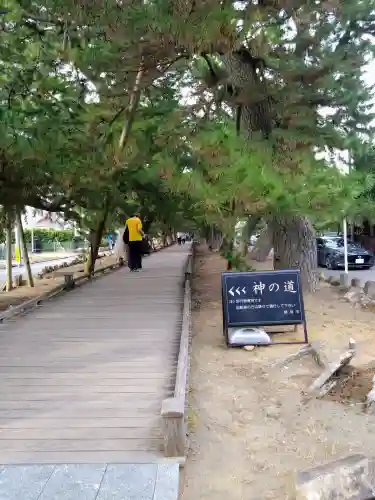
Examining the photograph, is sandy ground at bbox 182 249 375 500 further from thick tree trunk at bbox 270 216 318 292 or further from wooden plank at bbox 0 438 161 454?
thick tree trunk at bbox 270 216 318 292

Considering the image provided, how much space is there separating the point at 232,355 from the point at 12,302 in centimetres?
828

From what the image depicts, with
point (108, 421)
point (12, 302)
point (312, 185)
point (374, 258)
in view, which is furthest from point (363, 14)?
point (374, 258)

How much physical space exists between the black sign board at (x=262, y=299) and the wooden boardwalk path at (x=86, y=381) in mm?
882

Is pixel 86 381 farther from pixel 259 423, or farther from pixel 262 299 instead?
pixel 262 299

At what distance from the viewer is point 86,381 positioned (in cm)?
530

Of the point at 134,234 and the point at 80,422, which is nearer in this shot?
the point at 80,422

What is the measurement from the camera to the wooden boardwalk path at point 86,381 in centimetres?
388

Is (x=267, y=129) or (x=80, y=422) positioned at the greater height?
(x=267, y=129)

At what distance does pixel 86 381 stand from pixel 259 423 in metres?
1.70

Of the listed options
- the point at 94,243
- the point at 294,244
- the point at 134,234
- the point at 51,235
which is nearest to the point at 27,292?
the point at 94,243

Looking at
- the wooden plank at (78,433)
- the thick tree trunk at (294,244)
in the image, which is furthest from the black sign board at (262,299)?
the thick tree trunk at (294,244)

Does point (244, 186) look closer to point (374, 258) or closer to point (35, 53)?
point (35, 53)

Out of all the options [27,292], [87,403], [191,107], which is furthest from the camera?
[27,292]

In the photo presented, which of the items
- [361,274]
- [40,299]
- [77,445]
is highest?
[40,299]
